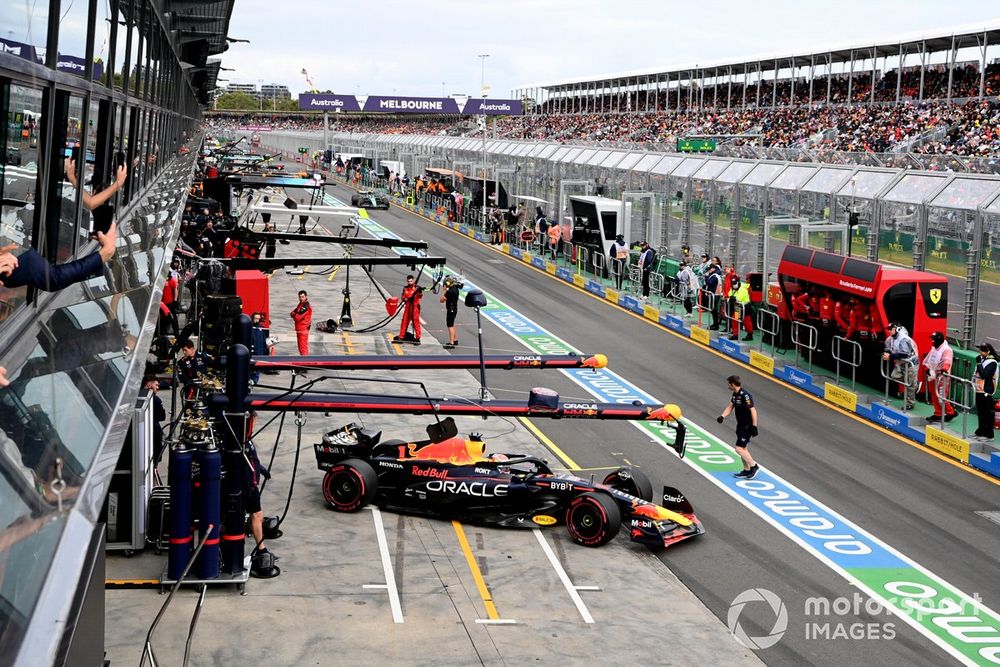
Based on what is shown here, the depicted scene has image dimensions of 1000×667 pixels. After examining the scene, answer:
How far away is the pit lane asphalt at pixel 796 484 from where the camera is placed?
13.3 m

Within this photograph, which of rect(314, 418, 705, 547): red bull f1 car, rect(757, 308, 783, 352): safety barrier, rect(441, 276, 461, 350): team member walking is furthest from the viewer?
rect(441, 276, 461, 350): team member walking

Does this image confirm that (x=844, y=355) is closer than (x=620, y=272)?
Yes

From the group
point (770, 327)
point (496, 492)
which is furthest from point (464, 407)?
point (770, 327)

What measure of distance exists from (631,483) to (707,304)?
57.2 feet

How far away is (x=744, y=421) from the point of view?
717 inches

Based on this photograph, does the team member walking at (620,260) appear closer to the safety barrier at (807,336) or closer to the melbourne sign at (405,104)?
the safety barrier at (807,336)

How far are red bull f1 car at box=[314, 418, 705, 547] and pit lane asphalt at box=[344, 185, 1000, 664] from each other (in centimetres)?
64

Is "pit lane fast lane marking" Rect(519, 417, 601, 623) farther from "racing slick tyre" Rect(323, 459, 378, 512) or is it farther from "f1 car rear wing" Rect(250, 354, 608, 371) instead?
"f1 car rear wing" Rect(250, 354, 608, 371)

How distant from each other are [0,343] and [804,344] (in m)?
24.0

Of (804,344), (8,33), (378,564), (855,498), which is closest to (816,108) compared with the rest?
(804,344)

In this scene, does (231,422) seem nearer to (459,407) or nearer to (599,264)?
(459,407)

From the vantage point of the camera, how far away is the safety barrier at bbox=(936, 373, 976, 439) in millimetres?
19688

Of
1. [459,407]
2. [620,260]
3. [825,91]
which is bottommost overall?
[459,407]

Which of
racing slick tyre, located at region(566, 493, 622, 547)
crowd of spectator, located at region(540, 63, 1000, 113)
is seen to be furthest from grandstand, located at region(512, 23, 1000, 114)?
racing slick tyre, located at region(566, 493, 622, 547)
